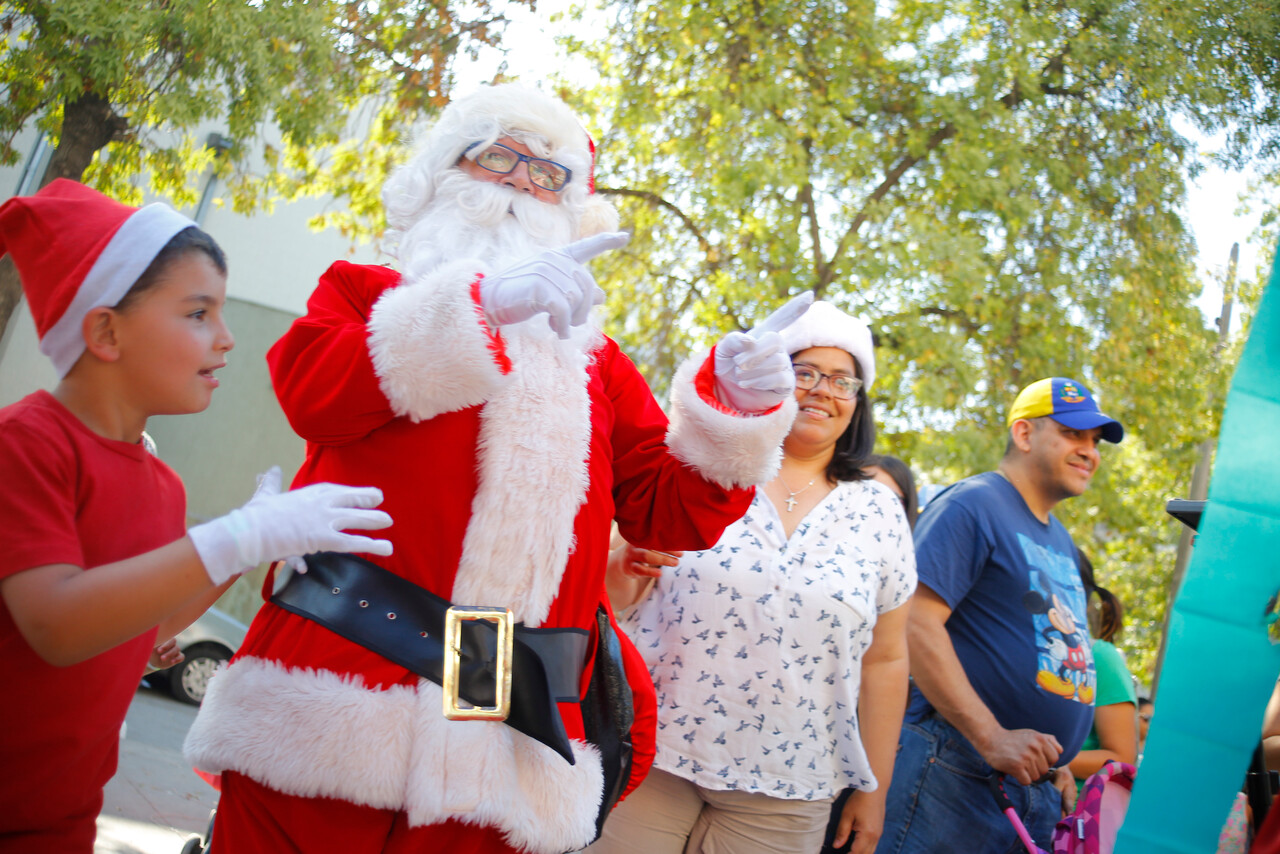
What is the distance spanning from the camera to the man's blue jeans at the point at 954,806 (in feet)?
10.00

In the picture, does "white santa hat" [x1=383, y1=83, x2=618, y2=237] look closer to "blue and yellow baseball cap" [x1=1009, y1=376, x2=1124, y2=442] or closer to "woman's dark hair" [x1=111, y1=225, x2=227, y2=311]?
"woman's dark hair" [x1=111, y1=225, x2=227, y2=311]

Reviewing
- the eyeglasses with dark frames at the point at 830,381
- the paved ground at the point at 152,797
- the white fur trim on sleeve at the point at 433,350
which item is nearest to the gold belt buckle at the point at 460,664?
the white fur trim on sleeve at the point at 433,350

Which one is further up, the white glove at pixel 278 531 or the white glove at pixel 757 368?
the white glove at pixel 757 368

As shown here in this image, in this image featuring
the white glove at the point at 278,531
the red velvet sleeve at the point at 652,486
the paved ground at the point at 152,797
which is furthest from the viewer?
the paved ground at the point at 152,797

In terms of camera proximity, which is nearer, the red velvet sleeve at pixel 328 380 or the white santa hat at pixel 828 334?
the red velvet sleeve at pixel 328 380

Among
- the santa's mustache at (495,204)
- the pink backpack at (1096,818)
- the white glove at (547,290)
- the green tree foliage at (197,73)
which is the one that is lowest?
Result: the pink backpack at (1096,818)

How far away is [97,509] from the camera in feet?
4.98

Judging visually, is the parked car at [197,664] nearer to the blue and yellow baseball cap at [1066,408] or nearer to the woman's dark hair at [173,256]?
the blue and yellow baseball cap at [1066,408]

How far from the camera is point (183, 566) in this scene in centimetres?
135

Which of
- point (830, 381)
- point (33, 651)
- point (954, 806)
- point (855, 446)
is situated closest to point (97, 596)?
point (33, 651)

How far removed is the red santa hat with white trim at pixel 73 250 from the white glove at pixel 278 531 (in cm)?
44

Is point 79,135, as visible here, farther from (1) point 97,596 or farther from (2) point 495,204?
(1) point 97,596

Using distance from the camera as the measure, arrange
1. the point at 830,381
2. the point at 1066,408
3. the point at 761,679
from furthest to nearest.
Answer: the point at 1066,408, the point at 830,381, the point at 761,679

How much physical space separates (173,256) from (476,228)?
23.7 inches
